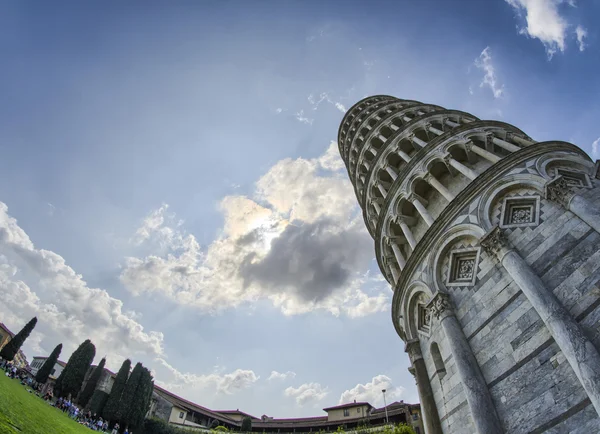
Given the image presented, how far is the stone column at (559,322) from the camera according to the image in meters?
6.37

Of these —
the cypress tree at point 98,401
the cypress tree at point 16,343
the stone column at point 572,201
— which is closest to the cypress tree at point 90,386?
the cypress tree at point 98,401

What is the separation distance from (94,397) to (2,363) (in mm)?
11110

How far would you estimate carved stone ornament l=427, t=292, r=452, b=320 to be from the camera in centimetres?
1044

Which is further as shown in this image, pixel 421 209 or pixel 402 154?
pixel 402 154

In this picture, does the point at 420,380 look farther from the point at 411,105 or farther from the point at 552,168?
the point at 411,105

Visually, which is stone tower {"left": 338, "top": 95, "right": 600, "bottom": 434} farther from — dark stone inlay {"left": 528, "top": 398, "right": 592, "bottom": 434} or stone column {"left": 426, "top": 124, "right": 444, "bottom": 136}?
stone column {"left": 426, "top": 124, "right": 444, "bottom": 136}

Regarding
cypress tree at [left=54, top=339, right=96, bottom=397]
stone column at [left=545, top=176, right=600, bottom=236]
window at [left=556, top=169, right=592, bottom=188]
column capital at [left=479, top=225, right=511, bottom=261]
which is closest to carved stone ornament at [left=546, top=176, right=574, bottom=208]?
stone column at [left=545, top=176, right=600, bottom=236]

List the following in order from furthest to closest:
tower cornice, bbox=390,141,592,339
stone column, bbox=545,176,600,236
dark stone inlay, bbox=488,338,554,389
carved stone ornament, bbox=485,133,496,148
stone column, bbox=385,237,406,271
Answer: stone column, bbox=385,237,406,271 → carved stone ornament, bbox=485,133,496,148 → tower cornice, bbox=390,141,592,339 → stone column, bbox=545,176,600,236 → dark stone inlay, bbox=488,338,554,389

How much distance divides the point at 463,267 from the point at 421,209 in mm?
3602

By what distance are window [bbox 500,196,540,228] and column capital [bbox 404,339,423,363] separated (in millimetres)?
5213

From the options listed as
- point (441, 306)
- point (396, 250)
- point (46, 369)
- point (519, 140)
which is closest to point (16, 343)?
point (46, 369)

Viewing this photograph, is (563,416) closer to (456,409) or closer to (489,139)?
(456,409)

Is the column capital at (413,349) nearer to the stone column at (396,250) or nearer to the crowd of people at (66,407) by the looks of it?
the stone column at (396,250)

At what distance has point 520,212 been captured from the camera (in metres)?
10.3
